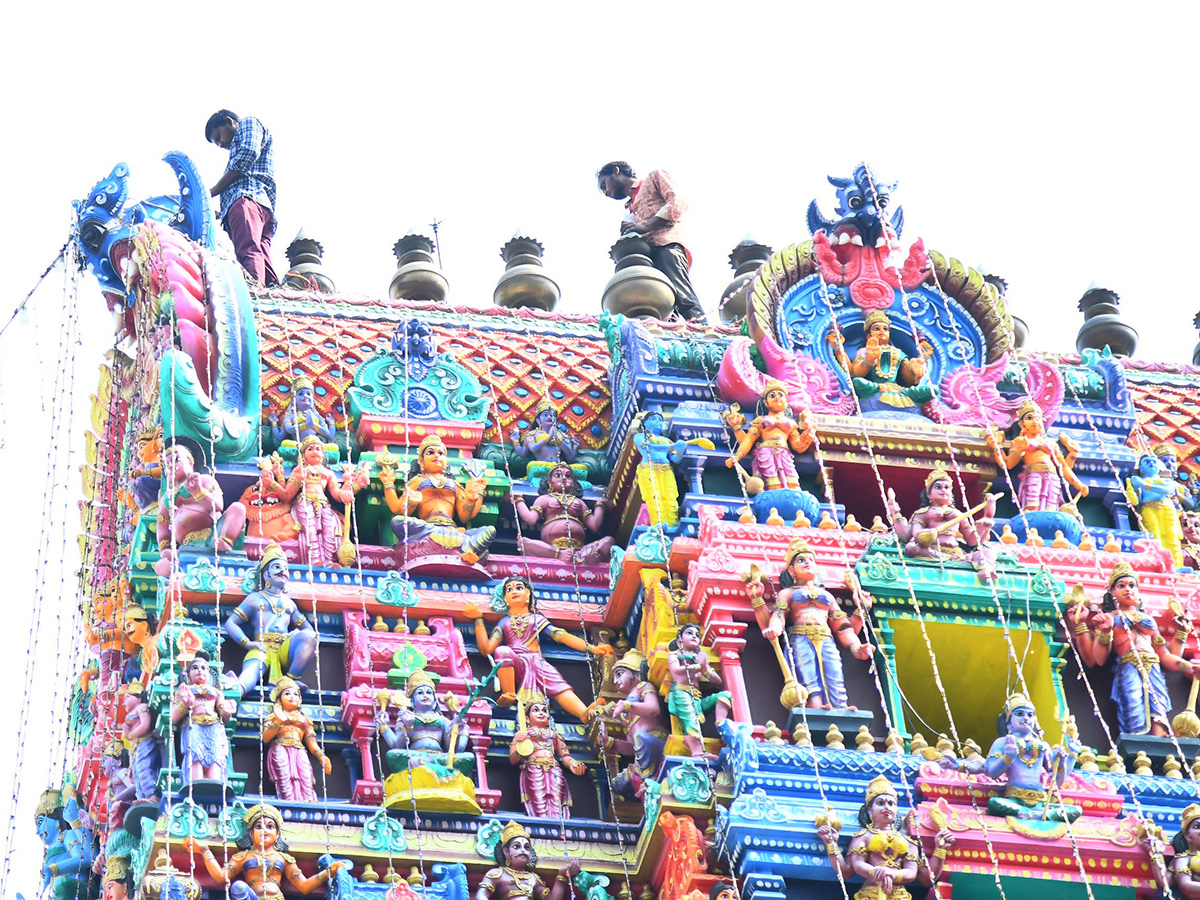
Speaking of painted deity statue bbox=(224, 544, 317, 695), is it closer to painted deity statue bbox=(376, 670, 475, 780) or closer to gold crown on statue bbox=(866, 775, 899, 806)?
painted deity statue bbox=(376, 670, 475, 780)

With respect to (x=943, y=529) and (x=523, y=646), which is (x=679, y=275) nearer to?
(x=943, y=529)

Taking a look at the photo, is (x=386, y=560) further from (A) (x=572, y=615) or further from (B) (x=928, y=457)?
(B) (x=928, y=457)

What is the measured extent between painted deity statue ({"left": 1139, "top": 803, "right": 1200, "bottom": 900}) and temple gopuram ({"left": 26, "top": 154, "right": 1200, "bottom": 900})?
3 cm

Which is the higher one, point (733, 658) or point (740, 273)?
point (740, 273)

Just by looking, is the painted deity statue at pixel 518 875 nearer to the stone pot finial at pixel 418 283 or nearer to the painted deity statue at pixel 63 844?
the painted deity statue at pixel 63 844

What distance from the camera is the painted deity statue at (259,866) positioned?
898 inches

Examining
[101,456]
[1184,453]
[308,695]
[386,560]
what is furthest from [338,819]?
[1184,453]

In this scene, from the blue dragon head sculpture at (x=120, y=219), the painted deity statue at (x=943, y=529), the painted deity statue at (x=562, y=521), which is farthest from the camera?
the blue dragon head sculpture at (x=120, y=219)

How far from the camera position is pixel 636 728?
24578 mm

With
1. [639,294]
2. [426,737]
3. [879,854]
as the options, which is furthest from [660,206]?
[879,854]

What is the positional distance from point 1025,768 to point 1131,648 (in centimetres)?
229

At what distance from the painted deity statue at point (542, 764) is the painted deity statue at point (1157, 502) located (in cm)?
615

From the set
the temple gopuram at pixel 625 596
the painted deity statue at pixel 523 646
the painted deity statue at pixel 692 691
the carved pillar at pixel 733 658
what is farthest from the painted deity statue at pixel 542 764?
the carved pillar at pixel 733 658

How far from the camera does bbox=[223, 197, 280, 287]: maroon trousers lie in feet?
100
